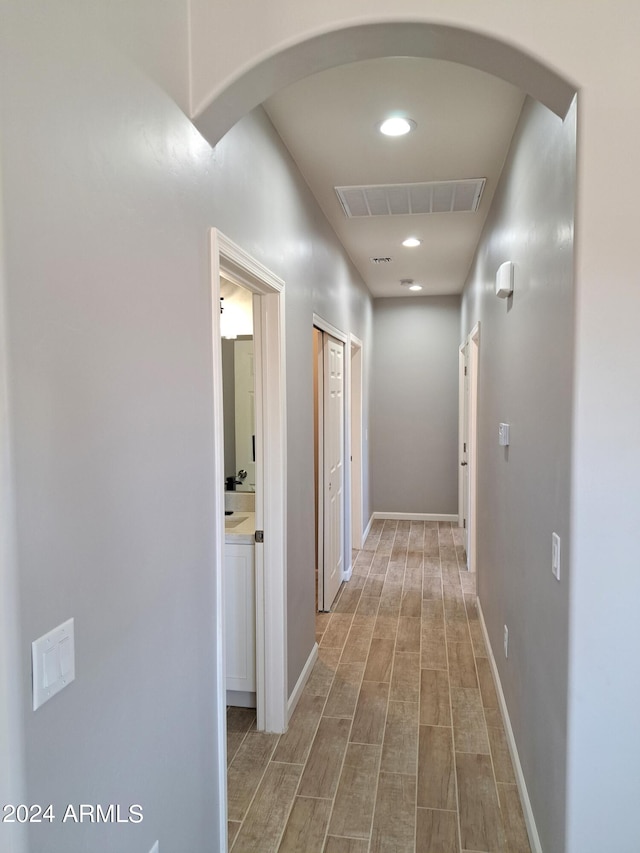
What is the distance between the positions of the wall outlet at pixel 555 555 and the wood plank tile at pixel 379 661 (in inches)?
71.7

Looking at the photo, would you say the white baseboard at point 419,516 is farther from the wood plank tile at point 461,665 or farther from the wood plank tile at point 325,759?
the wood plank tile at point 325,759

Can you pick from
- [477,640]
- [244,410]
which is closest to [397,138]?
[244,410]

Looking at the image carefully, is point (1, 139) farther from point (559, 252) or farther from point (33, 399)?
point (559, 252)

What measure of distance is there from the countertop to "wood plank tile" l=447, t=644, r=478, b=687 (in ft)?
4.60

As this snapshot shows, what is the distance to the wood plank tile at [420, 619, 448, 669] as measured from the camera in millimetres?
3277

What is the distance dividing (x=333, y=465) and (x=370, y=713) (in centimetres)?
191

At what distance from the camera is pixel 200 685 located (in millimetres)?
1621

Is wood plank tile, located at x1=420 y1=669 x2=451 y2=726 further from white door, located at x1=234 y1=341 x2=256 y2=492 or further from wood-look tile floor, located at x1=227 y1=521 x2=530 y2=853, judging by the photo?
white door, located at x1=234 y1=341 x2=256 y2=492

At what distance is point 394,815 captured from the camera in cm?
208

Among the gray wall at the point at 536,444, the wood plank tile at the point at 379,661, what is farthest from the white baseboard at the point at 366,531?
the gray wall at the point at 536,444

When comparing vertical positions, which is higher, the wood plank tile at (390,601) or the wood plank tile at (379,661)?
the wood plank tile at (390,601)

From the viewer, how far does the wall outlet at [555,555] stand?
1540mm

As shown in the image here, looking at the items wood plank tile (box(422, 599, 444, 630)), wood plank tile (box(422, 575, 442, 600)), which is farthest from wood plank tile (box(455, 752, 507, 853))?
wood plank tile (box(422, 575, 442, 600))

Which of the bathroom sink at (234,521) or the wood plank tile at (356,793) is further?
the bathroom sink at (234,521)
